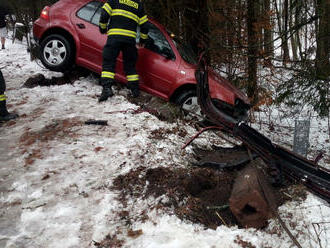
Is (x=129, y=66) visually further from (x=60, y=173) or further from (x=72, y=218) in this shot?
(x=72, y=218)

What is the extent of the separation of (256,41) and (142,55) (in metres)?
4.40

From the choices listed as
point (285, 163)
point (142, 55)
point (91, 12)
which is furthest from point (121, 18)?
point (285, 163)

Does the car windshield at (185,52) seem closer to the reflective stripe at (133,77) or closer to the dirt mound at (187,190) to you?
the reflective stripe at (133,77)

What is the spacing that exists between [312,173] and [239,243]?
1.31 m

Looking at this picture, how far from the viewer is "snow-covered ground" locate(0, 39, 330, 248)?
2.56 m

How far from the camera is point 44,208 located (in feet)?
9.57

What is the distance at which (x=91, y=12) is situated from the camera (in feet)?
21.0

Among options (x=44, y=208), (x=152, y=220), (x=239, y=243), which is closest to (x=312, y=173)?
(x=239, y=243)

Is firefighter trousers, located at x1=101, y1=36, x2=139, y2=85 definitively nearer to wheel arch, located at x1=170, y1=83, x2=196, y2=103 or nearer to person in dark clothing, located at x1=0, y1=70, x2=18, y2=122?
wheel arch, located at x1=170, y1=83, x2=196, y2=103

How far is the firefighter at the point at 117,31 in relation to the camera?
18.1ft

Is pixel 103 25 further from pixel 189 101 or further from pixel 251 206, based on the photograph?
pixel 251 206

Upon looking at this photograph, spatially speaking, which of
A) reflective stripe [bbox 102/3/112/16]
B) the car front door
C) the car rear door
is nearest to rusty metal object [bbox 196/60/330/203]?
the car front door

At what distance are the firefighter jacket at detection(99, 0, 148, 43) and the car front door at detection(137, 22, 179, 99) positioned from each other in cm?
55

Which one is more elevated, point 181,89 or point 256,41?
point 256,41
